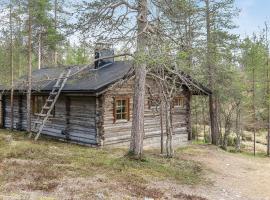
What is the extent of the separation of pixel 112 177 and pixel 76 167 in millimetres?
1743

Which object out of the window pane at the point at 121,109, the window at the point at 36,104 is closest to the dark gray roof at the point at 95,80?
the window at the point at 36,104

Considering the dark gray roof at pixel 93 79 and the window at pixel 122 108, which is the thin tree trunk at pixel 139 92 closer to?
the dark gray roof at pixel 93 79

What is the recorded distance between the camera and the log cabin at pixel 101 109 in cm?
1802

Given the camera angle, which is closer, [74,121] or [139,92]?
[139,92]

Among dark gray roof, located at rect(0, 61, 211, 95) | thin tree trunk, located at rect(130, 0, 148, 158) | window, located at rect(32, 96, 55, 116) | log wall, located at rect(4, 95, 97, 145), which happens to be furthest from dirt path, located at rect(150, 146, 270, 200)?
window, located at rect(32, 96, 55, 116)

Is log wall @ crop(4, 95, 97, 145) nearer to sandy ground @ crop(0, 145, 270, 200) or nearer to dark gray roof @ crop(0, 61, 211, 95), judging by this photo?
dark gray roof @ crop(0, 61, 211, 95)

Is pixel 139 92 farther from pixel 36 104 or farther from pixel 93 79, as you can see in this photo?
pixel 36 104

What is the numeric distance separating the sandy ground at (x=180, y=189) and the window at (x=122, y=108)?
17.5 feet

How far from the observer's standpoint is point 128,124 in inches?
768

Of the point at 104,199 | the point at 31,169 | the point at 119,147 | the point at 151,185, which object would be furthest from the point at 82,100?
the point at 104,199

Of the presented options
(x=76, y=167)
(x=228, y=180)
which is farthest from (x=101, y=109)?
(x=228, y=180)

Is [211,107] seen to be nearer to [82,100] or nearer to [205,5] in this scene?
[205,5]

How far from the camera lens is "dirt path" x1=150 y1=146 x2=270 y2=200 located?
11359mm

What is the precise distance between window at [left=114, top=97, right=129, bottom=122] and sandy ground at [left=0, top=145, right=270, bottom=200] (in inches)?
211
